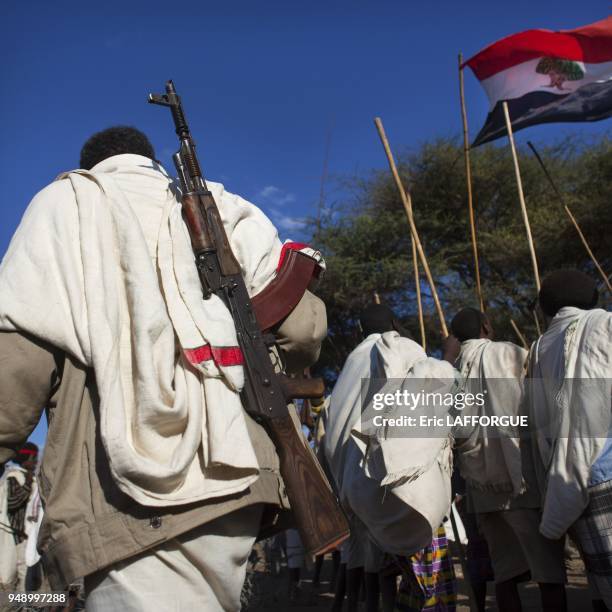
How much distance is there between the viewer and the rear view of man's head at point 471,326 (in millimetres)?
5121

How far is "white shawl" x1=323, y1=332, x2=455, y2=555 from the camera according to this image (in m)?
3.65

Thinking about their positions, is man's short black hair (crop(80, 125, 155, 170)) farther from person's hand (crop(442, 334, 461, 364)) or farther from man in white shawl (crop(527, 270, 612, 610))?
person's hand (crop(442, 334, 461, 364))

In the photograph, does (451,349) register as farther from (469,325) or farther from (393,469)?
(393,469)

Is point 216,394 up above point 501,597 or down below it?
above

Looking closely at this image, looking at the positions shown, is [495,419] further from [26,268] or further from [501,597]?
[26,268]

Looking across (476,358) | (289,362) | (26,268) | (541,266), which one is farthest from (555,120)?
(26,268)

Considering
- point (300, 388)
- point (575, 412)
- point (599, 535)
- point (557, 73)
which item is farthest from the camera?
point (557, 73)

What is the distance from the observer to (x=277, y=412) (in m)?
1.95

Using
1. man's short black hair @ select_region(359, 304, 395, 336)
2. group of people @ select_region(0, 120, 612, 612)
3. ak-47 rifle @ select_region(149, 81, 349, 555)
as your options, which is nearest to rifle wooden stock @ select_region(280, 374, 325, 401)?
ak-47 rifle @ select_region(149, 81, 349, 555)

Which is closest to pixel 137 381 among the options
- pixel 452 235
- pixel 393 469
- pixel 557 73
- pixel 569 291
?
pixel 393 469

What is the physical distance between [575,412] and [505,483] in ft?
4.06

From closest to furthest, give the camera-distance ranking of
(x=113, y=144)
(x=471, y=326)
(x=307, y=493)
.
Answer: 1. (x=307, y=493)
2. (x=113, y=144)
3. (x=471, y=326)

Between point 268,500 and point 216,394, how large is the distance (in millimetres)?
316

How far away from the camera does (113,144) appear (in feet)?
7.39
